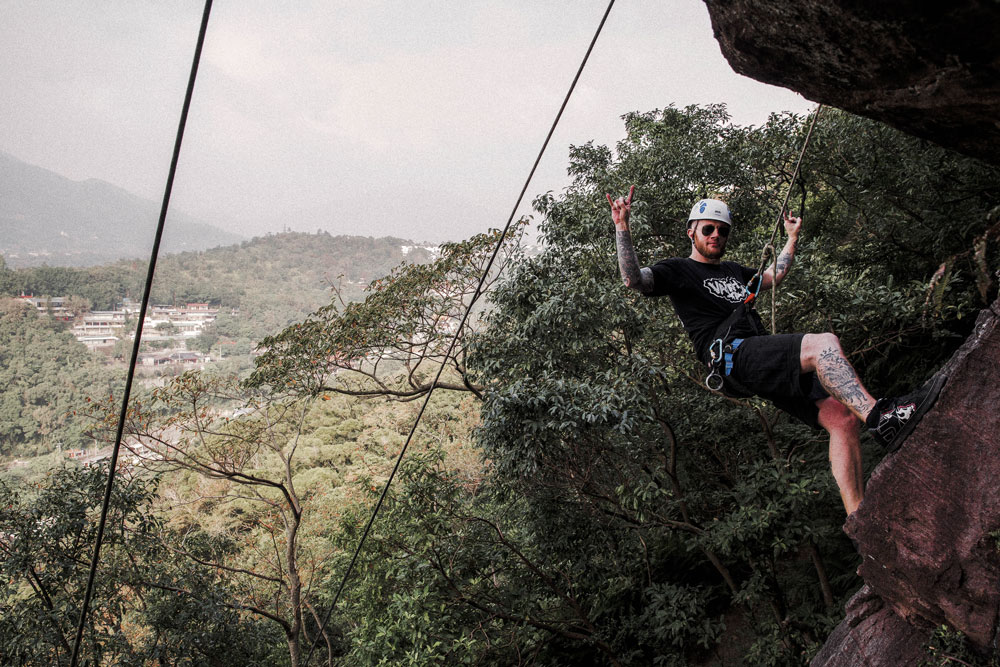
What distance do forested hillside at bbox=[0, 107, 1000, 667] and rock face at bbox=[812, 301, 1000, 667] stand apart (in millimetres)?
1685

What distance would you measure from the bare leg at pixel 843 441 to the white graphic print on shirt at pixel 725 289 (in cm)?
52

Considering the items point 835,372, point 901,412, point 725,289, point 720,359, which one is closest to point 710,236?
point 725,289

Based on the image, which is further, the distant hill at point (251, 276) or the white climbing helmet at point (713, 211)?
the distant hill at point (251, 276)

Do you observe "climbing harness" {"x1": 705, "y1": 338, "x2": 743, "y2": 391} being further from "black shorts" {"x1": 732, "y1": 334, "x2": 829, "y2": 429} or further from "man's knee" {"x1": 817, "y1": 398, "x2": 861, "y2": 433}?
"man's knee" {"x1": 817, "y1": 398, "x2": 861, "y2": 433}

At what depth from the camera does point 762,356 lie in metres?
2.30

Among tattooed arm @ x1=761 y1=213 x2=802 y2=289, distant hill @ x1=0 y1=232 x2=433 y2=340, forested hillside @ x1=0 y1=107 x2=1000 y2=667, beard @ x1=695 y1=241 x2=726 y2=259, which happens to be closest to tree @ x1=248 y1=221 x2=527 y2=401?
forested hillside @ x1=0 y1=107 x2=1000 y2=667

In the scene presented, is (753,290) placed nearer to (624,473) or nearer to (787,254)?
(787,254)

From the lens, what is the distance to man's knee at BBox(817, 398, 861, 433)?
2.33 metres

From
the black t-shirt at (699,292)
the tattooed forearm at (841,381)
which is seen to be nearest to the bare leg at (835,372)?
the tattooed forearm at (841,381)

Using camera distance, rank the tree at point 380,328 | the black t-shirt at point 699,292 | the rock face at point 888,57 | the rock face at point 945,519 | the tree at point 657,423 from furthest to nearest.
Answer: the tree at point 380,328 < the tree at point 657,423 < the black t-shirt at point 699,292 < the rock face at point 945,519 < the rock face at point 888,57

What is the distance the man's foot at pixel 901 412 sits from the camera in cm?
224

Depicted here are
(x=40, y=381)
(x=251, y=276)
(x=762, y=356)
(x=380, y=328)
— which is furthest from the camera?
(x=251, y=276)

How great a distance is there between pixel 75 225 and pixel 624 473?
77.7m

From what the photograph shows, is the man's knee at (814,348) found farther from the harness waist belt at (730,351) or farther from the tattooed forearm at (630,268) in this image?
the tattooed forearm at (630,268)
